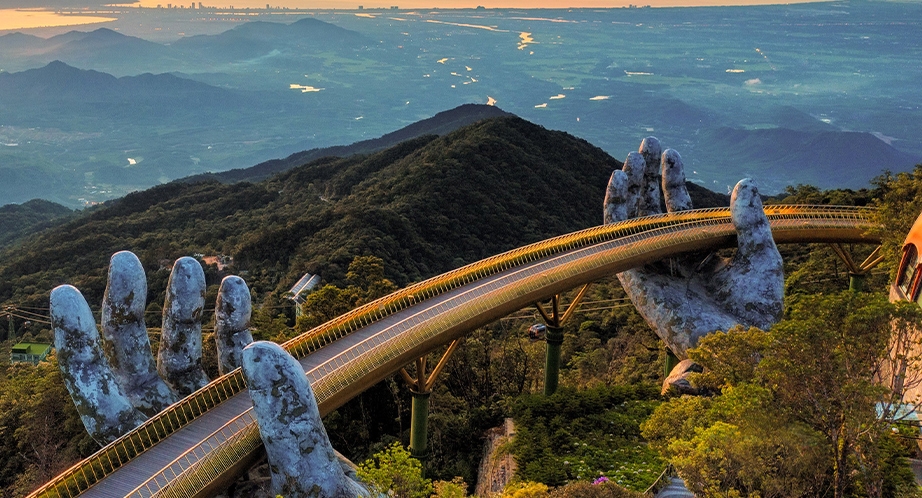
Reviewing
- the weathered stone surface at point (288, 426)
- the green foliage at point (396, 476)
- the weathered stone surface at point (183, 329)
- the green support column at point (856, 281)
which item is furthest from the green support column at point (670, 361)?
the weathered stone surface at point (183, 329)

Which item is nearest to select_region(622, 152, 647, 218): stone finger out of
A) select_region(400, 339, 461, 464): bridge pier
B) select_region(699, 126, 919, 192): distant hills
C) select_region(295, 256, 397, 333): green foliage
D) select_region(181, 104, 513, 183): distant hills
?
select_region(295, 256, 397, 333): green foliage

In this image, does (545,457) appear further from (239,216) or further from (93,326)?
(239,216)

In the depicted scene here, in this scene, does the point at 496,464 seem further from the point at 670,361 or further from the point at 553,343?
the point at 670,361

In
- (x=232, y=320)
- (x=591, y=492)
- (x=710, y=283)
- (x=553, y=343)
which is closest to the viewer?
(x=591, y=492)

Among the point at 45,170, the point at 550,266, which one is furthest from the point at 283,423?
the point at 45,170

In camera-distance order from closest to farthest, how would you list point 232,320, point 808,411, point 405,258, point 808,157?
point 808,411, point 232,320, point 405,258, point 808,157

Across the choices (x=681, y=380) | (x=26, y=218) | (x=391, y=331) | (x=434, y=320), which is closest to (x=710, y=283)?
(x=681, y=380)
